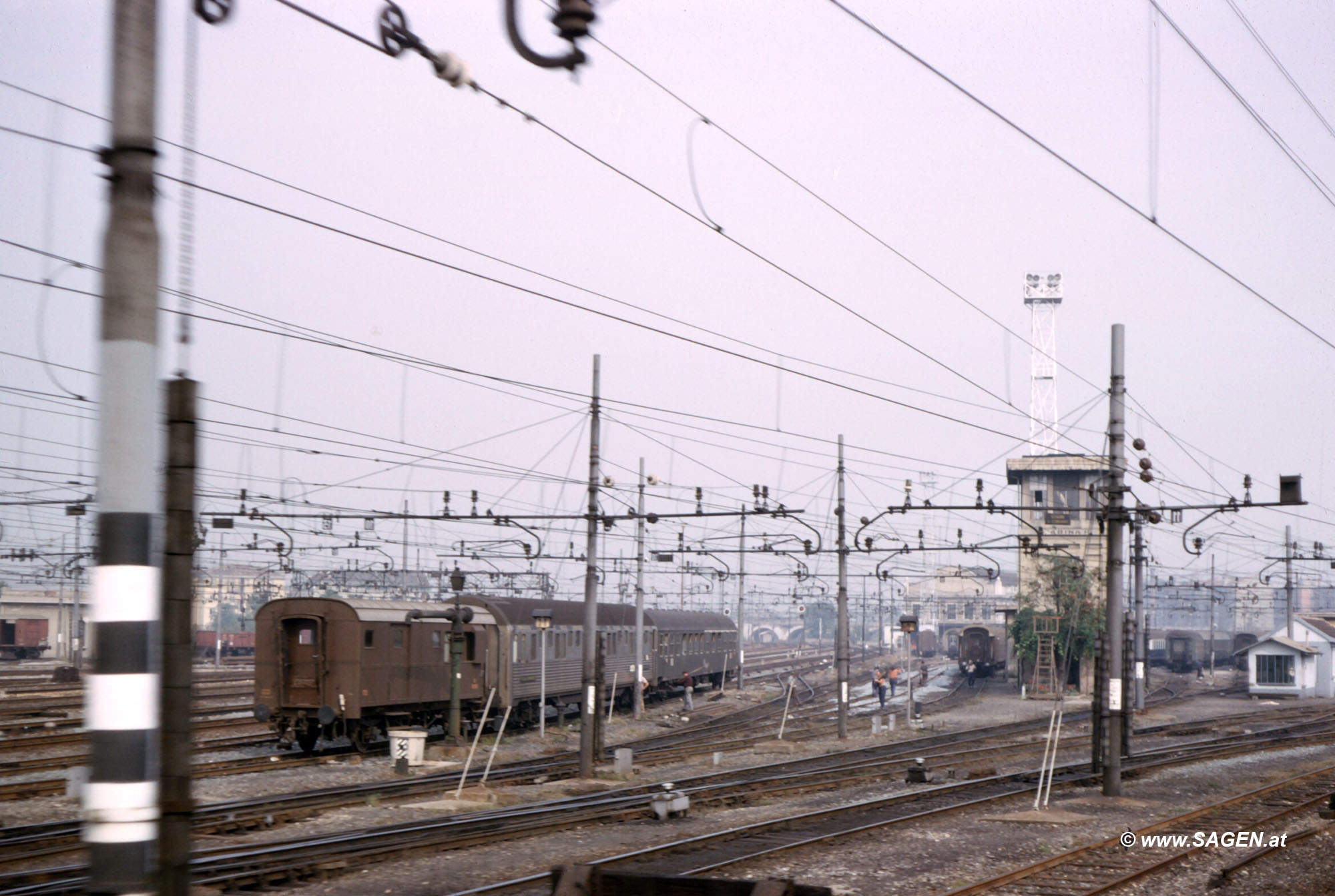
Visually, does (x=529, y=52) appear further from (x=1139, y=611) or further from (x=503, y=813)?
(x=1139, y=611)

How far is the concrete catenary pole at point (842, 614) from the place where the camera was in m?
33.4

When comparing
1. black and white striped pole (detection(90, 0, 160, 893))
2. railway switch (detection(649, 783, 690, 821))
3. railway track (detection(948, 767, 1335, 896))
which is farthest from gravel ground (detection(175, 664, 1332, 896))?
black and white striped pole (detection(90, 0, 160, 893))

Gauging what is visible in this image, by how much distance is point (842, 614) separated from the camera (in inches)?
1315

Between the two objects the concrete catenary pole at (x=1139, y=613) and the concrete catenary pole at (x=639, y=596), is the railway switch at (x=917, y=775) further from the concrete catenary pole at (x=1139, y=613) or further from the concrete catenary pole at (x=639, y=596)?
the concrete catenary pole at (x=1139, y=613)

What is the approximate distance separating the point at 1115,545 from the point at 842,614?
12.2 m

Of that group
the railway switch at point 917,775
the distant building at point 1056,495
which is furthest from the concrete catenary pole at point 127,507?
the distant building at point 1056,495

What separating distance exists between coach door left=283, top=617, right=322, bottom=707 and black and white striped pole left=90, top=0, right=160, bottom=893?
73.3 ft

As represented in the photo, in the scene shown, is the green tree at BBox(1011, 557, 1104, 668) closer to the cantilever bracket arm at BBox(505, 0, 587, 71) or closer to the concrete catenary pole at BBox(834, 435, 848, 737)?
the concrete catenary pole at BBox(834, 435, 848, 737)

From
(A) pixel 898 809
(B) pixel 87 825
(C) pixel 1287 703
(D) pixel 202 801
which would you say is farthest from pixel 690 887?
(C) pixel 1287 703

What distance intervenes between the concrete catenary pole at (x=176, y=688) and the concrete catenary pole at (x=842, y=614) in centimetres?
2714

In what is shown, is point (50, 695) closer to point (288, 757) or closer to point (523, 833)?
point (288, 757)

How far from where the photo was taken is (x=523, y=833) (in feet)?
58.2

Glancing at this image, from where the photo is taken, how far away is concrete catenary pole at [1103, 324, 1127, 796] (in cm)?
2184

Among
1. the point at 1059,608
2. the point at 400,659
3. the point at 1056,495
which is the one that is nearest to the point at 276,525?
the point at 400,659
